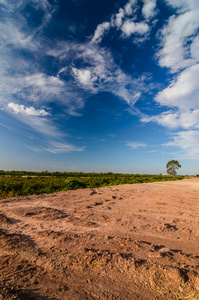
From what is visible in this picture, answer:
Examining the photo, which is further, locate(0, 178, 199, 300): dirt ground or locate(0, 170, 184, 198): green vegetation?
locate(0, 170, 184, 198): green vegetation

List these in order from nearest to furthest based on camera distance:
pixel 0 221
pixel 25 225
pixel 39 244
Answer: pixel 39 244
pixel 25 225
pixel 0 221

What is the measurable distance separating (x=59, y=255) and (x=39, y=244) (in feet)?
2.35

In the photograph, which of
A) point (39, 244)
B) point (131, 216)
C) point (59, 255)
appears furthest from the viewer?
point (131, 216)

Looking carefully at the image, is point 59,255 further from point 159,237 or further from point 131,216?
point 131,216

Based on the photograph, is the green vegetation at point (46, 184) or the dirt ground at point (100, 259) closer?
the dirt ground at point (100, 259)

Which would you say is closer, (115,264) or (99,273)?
(99,273)

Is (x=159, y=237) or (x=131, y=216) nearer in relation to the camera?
(x=159, y=237)

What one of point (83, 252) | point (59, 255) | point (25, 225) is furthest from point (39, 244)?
point (25, 225)

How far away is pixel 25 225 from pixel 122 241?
2.93 m

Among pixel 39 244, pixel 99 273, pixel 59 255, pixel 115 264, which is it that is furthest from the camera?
pixel 39 244

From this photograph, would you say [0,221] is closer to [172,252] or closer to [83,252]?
[83,252]

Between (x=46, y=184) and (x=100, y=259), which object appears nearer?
(x=100, y=259)

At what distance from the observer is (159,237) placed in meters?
3.42

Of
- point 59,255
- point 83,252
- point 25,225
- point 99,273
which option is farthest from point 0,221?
point 99,273
